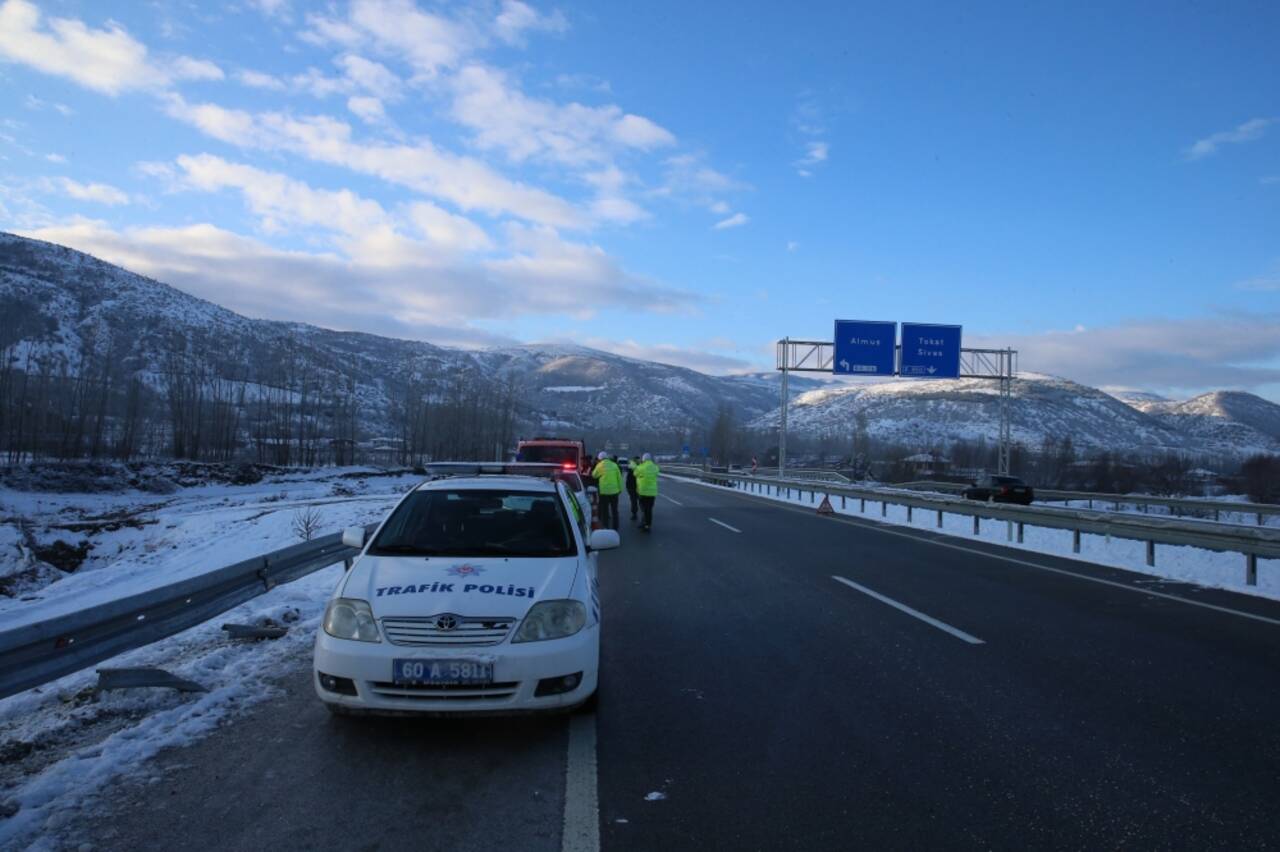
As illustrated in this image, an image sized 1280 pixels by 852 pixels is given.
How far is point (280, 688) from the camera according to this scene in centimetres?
557

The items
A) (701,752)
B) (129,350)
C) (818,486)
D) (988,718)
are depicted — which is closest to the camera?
(701,752)

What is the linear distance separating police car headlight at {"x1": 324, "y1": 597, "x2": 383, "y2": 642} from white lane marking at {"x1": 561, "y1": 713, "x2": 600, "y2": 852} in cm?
132

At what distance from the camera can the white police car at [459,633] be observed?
14.2 feet

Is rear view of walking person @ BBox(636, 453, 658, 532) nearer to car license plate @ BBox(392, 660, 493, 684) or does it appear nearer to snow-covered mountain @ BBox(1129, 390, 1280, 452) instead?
car license plate @ BBox(392, 660, 493, 684)

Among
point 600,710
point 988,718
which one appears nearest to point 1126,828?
point 988,718

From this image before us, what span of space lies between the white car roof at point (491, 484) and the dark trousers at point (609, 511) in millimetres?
11100

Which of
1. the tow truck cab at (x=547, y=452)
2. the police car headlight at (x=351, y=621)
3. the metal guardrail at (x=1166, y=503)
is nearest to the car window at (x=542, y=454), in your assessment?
the tow truck cab at (x=547, y=452)

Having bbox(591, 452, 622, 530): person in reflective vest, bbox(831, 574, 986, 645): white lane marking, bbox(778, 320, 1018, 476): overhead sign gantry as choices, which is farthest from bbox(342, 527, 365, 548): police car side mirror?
bbox(778, 320, 1018, 476): overhead sign gantry

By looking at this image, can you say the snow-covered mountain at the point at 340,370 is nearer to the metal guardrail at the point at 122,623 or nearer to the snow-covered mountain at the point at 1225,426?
the snow-covered mountain at the point at 1225,426

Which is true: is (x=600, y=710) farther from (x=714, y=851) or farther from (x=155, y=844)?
(x=155, y=844)

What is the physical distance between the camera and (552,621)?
4676mm

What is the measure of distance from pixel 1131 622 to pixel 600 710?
6240 millimetres

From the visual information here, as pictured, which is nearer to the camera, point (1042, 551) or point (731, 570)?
point (731, 570)

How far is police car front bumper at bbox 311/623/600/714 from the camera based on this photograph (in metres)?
4.31
